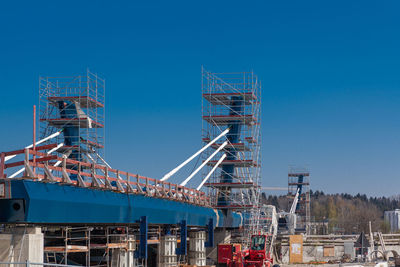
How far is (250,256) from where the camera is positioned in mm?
43438

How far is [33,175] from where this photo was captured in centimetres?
2306

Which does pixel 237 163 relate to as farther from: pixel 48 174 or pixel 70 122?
pixel 48 174

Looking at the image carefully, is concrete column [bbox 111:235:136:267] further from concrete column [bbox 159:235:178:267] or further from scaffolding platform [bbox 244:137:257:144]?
scaffolding platform [bbox 244:137:257:144]

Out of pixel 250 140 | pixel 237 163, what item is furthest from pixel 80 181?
pixel 250 140

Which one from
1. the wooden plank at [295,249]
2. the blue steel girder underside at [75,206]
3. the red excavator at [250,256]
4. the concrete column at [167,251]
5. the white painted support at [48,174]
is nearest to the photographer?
the blue steel girder underside at [75,206]

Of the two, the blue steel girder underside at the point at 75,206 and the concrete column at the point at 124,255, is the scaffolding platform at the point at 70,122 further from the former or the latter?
the concrete column at the point at 124,255

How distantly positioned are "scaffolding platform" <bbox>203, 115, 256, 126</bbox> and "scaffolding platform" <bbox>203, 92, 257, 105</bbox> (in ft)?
5.51

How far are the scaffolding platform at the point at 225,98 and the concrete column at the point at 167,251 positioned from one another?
22058 mm

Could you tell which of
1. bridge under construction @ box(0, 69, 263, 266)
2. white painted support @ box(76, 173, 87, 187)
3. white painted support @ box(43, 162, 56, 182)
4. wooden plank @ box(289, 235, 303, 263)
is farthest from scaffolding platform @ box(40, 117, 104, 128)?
white painted support @ box(43, 162, 56, 182)

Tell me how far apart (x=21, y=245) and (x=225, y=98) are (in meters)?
38.2

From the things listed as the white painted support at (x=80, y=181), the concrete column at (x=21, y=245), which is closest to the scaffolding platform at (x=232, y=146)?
the white painted support at (x=80, y=181)

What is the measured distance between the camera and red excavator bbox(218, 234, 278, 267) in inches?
1687

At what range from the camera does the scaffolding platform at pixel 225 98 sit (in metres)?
58.3

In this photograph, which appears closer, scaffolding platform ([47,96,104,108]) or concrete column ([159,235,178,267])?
concrete column ([159,235,178,267])
